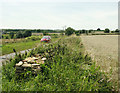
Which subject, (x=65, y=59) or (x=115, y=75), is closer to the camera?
(x=115, y=75)

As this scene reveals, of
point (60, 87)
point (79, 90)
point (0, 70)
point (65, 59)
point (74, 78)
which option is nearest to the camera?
point (79, 90)

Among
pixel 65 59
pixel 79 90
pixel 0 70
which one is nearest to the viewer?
pixel 79 90

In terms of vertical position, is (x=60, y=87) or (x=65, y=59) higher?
(x=65, y=59)

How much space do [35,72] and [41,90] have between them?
4.26 feet

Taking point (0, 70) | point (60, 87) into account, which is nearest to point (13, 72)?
point (0, 70)

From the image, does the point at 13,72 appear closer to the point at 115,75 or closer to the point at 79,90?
the point at 79,90

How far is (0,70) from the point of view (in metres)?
5.66

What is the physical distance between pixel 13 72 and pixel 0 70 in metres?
0.96

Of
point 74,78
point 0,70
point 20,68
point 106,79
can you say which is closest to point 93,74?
point 106,79

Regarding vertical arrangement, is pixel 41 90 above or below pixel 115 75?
below

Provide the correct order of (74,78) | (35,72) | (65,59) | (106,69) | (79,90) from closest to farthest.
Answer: (79,90) → (74,78) → (106,69) → (35,72) → (65,59)

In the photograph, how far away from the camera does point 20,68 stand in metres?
5.15

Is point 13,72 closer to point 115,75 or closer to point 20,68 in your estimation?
point 20,68

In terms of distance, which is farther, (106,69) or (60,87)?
(106,69)
